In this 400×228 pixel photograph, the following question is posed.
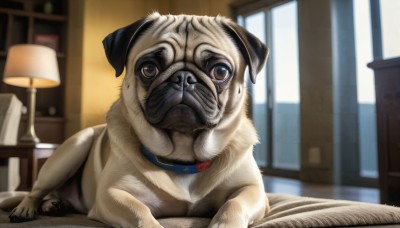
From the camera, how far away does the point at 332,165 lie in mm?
3625

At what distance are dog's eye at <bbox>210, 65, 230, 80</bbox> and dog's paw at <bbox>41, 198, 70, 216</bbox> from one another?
705 millimetres

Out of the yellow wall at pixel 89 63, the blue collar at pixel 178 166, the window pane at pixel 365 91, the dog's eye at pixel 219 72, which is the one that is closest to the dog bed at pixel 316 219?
the blue collar at pixel 178 166

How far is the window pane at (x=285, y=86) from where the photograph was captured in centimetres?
425

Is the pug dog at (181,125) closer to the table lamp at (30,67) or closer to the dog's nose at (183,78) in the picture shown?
the dog's nose at (183,78)

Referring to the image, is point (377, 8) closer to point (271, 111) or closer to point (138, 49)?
point (271, 111)

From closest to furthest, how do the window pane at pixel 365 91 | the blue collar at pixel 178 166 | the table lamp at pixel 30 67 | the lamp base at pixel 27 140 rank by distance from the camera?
Answer: 1. the blue collar at pixel 178 166
2. the lamp base at pixel 27 140
3. the table lamp at pixel 30 67
4. the window pane at pixel 365 91

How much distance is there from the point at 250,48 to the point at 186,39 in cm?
18

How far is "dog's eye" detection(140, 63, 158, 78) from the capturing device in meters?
1.06

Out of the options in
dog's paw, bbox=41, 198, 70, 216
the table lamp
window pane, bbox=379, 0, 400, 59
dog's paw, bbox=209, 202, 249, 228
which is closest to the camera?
dog's paw, bbox=209, 202, 249, 228

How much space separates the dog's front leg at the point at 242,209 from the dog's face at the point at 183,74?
0.47ft

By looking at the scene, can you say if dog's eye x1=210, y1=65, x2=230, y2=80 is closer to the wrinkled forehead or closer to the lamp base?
the wrinkled forehead

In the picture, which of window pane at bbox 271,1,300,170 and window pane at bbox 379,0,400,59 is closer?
window pane at bbox 379,0,400,59

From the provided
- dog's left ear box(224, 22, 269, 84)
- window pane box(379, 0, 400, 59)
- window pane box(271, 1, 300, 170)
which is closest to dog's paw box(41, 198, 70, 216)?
dog's left ear box(224, 22, 269, 84)

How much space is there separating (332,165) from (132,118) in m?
2.85
